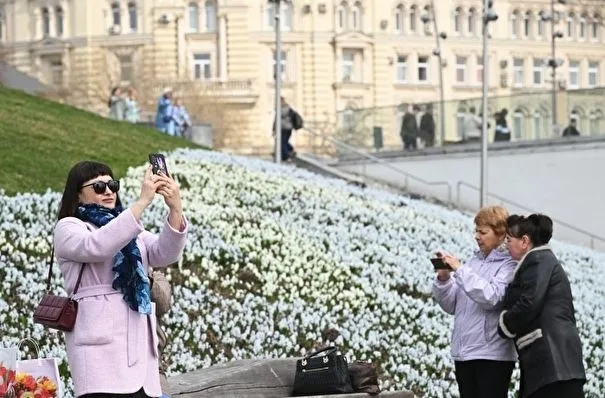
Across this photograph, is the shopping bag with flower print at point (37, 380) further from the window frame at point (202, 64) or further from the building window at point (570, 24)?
the building window at point (570, 24)

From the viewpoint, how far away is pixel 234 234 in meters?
20.0

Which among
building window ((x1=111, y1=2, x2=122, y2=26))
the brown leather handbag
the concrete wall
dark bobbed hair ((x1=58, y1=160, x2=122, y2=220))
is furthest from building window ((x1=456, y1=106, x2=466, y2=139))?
building window ((x1=111, y1=2, x2=122, y2=26))

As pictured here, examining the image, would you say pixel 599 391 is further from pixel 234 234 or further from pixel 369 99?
pixel 369 99

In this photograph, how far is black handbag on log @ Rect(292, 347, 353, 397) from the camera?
38.6 ft

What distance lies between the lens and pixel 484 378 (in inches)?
452

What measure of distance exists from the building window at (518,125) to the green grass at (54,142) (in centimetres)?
1049

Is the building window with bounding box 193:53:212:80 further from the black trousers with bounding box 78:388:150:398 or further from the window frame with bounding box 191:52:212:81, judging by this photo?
the black trousers with bounding box 78:388:150:398

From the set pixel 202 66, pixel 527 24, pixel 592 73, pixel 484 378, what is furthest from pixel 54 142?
pixel 592 73

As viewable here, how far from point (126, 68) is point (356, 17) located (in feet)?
44.0

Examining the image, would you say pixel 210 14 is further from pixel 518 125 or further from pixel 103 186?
pixel 103 186

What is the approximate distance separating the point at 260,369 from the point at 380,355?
413 centimetres

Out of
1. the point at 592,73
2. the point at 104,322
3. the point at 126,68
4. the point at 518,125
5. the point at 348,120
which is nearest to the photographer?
the point at 104,322

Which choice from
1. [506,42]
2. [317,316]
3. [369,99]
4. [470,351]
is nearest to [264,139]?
[369,99]

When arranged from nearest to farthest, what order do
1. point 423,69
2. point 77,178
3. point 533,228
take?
point 77,178, point 533,228, point 423,69
